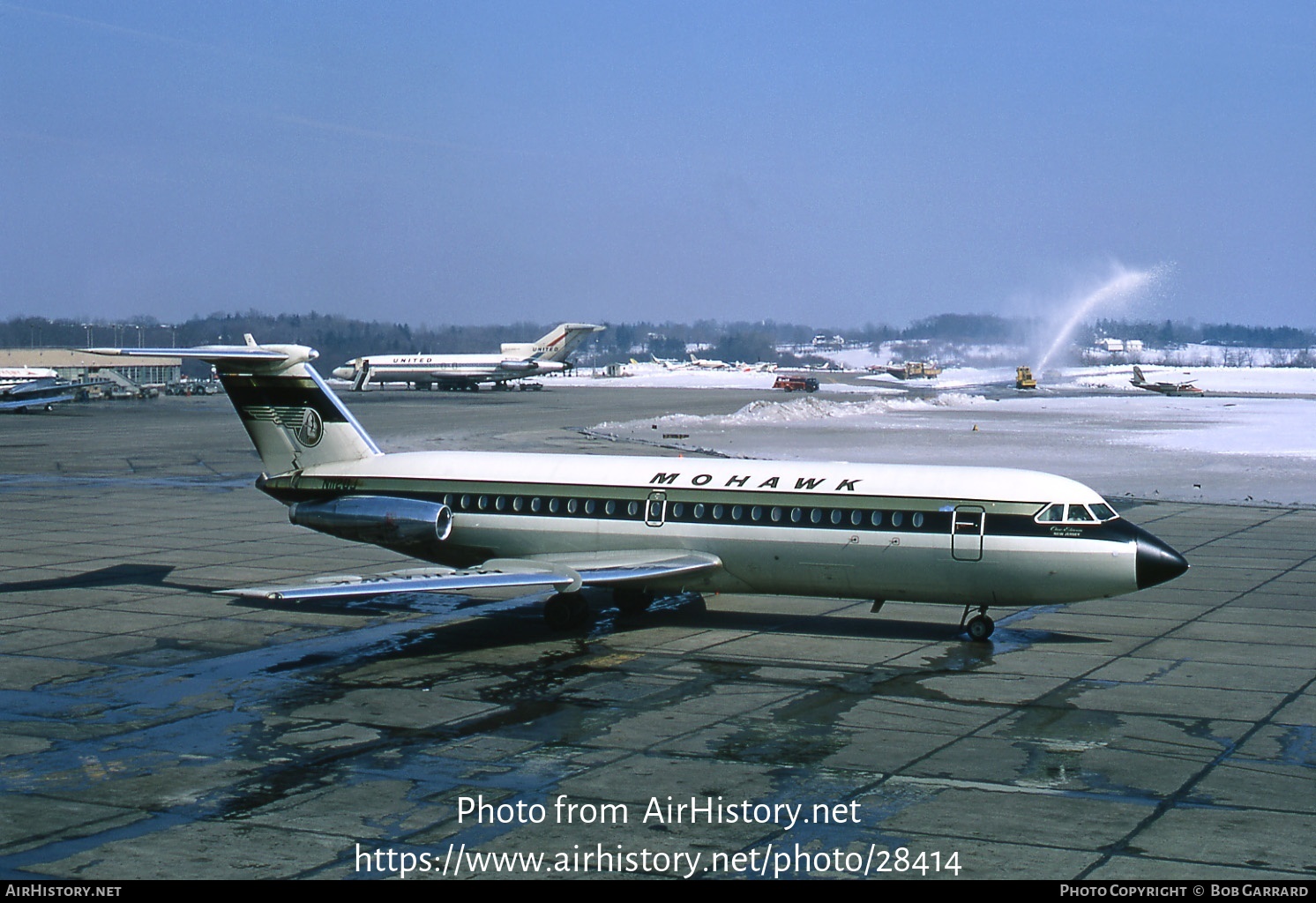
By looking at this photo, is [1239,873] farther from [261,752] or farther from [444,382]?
[444,382]

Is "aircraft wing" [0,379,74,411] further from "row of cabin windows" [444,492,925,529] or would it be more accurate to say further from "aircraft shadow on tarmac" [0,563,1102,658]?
"row of cabin windows" [444,492,925,529]

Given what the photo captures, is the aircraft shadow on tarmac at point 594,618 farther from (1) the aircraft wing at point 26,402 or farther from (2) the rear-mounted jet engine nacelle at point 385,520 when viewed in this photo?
(1) the aircraft wing at point 26,402

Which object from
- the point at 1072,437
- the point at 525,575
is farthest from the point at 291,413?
the point at 1072,437

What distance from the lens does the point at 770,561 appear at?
76.8 feet

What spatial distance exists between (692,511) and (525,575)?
3289mm

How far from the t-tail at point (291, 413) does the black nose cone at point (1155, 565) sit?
14.1m

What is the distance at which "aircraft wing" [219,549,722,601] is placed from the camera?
20938mm

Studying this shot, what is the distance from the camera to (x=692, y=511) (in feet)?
78.9

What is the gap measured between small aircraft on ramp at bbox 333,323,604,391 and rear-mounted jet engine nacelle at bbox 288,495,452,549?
108096 mm

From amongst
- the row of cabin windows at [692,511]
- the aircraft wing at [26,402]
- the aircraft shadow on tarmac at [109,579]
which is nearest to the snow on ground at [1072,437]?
the row of cabin windows at [692,511]

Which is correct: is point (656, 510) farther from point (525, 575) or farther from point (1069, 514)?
point (1069, 514)

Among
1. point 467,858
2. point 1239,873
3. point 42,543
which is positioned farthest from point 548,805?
point 42,543

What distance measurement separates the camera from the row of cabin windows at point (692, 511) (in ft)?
75.3

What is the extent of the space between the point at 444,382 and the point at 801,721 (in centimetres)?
12063
